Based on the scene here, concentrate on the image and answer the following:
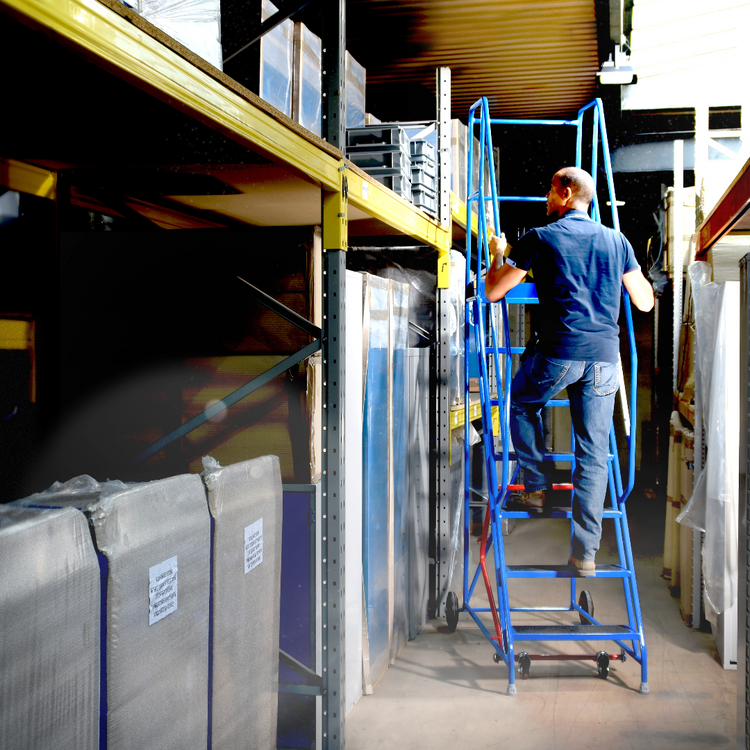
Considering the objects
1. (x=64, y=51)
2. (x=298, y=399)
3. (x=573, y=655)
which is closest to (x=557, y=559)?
(x=573, y=655)

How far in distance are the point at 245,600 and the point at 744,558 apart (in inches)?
56.3

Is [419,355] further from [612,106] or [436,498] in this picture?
[612,106]

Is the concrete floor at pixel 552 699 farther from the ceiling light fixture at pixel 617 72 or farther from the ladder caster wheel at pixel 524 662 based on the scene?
the ceiling light fixture at pixel 617 72

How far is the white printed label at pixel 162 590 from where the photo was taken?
159 cm

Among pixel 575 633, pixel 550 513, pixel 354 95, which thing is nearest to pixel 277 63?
pixel 354 95

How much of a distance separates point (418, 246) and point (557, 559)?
295cm

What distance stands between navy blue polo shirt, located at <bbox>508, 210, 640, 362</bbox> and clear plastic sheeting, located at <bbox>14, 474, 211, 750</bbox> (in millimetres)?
2238

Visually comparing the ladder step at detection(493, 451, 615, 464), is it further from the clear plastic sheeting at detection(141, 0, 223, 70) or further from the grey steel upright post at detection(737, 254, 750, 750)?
the clear plastic sheeting at detection(141, 0, 223, 70)

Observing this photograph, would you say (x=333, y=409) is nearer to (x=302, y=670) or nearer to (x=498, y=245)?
(x=302, y=670)

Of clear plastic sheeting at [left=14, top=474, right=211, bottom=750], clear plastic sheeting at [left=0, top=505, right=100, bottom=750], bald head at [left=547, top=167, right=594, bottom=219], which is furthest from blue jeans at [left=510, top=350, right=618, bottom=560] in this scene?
clear plastic sheeting at [left=0, top=505, right=100, bottom=750]

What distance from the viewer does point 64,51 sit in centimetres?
160

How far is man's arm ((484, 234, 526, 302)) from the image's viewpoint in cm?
366

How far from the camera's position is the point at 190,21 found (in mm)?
1966

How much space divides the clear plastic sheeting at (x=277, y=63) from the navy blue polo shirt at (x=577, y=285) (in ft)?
4.71
